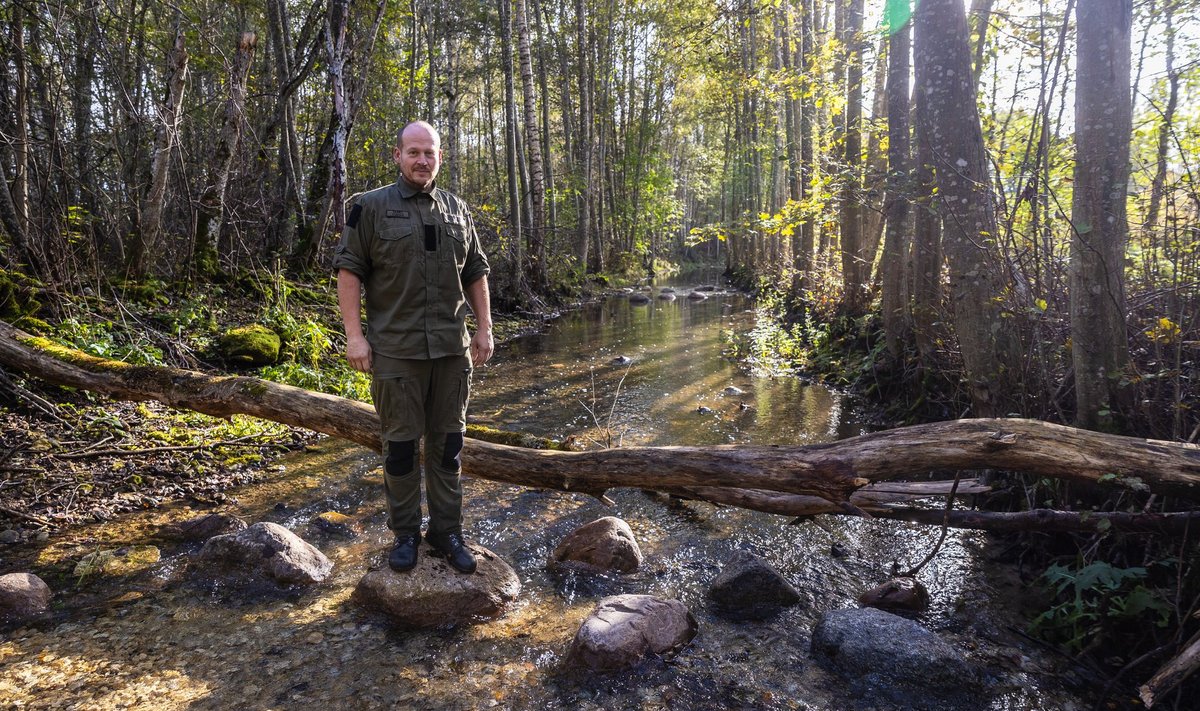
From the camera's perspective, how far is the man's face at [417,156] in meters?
3.38

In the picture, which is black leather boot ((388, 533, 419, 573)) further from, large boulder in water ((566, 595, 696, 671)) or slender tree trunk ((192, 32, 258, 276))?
slender tree trunk ((192, 32, 258, 276))

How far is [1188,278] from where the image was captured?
359 centimetres

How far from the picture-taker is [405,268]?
3402mm

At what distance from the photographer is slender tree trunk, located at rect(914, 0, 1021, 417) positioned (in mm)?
4637

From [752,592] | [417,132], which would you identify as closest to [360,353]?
[417,132]

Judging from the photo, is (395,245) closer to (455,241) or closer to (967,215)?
(455,241)

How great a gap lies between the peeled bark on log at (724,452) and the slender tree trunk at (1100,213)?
28.0 inches

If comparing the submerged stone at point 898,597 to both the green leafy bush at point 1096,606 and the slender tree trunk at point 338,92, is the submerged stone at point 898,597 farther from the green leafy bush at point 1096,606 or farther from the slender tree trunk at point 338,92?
the slender tree trunk at point 338,92

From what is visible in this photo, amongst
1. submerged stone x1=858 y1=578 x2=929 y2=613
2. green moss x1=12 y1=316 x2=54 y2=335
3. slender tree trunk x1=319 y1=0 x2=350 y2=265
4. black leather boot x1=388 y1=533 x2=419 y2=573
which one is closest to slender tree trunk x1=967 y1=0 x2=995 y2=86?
submerged stone x1=858 y1=578 x2=929 y2=613

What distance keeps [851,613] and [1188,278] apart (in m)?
2.75

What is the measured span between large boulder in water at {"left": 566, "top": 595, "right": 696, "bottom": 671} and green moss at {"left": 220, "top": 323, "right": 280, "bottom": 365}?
5615 millimetres

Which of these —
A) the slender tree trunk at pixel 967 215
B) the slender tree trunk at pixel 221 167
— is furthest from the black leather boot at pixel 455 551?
the slender tree trunk at pixel 221 167

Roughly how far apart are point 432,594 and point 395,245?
1979mm

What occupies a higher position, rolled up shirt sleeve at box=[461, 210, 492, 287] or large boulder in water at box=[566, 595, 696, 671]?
rolled up shirt sleeve at box=[461, 210, 492, 287]
